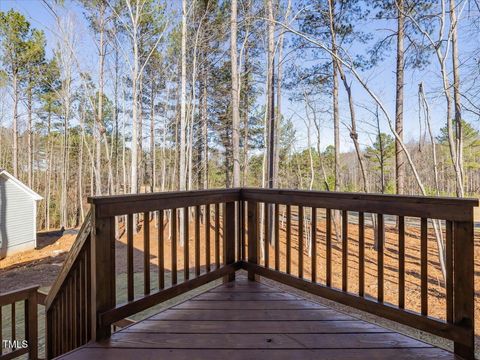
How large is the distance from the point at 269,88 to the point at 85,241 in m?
8.23

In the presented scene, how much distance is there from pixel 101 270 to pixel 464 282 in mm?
2053

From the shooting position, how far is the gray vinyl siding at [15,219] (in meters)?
11.1

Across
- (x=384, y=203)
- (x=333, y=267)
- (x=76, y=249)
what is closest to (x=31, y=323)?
(x=76, y=249)

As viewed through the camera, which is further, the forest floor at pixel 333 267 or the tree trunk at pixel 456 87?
the forest floor at pixel 333 267

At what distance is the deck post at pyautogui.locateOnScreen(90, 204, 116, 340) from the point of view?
1671mm

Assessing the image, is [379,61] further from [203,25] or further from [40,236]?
[40,236]

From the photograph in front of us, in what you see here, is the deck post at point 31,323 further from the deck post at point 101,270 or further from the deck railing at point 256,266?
the deck post at point 101,270

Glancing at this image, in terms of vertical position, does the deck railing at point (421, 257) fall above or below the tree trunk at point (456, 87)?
below

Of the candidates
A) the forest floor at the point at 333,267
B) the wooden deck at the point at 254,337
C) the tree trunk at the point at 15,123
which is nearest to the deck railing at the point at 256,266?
the wooden deck at the point at 254,337

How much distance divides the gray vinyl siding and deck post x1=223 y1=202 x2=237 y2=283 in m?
12.1

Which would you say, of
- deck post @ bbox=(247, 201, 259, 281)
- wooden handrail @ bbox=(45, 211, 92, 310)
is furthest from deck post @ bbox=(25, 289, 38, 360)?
deck post @ bbox=(247, 201, 259, 281)

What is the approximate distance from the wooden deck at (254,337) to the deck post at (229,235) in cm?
45

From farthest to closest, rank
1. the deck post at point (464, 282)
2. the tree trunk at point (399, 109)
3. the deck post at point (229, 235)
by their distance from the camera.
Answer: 1. the tree trunk at point (399, 109)
2. the deck post at point (229, 235)
3. the deck post at point (464, 282)

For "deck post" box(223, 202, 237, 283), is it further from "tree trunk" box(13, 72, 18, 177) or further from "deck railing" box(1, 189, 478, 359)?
"tree trunk" box(13, 72, 18, 177)
